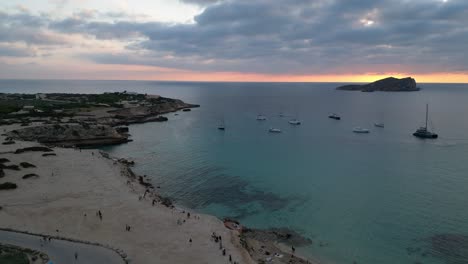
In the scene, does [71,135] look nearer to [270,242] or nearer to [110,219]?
[110,219]

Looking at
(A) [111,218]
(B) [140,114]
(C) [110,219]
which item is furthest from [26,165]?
(B) [140,114]

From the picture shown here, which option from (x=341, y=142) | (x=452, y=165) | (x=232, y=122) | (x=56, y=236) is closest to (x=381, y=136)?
(x=341, y=142)

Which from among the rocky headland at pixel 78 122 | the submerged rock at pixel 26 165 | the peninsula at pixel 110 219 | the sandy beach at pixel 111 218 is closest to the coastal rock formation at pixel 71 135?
the rocky headland at pixel 78 122

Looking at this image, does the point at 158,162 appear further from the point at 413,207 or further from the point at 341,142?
the point at 341,142

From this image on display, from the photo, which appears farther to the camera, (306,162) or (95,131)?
(95,131)

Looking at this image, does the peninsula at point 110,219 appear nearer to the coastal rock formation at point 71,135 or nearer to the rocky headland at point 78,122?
the coastal rock formation at point 71,135

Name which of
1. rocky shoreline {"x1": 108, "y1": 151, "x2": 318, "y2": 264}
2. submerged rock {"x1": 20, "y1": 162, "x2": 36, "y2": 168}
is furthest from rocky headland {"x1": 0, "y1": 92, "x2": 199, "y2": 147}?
rocky shoreline {"x1": 108, "y1": 151, "x2": 318, "y2": 264}
